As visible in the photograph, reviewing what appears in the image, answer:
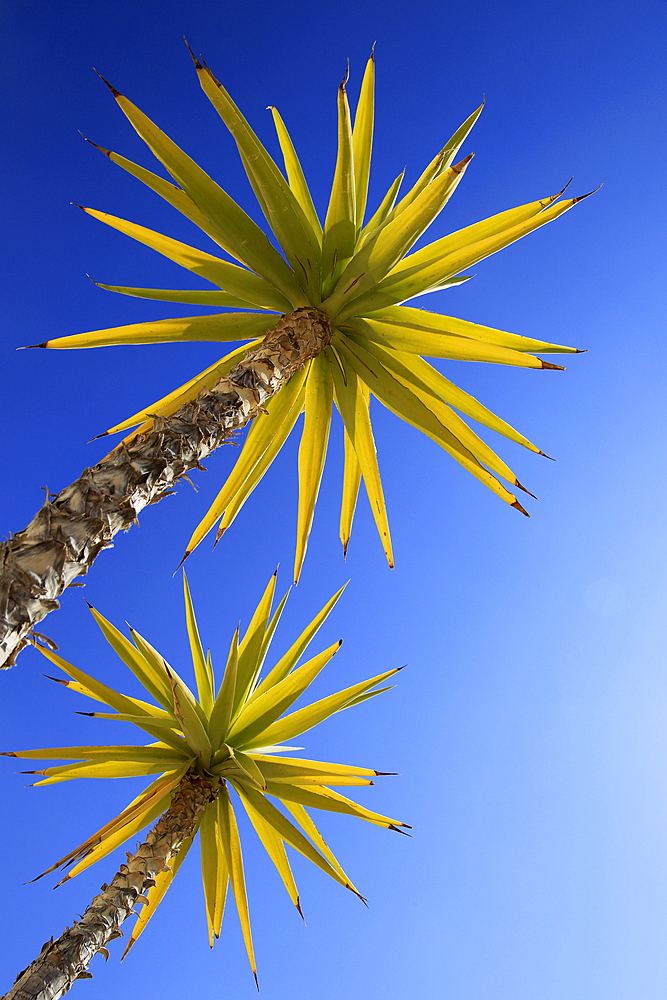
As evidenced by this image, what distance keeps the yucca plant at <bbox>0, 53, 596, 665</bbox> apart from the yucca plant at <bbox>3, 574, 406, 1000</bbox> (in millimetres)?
848

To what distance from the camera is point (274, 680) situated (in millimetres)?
3609

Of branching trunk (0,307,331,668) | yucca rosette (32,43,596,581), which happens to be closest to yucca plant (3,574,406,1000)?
yucca rosette (32,43,596,581)

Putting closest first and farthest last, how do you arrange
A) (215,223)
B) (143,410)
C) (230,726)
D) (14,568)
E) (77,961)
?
(14,568) < (77,961) < (215,223) < (143,410) < (230,726)

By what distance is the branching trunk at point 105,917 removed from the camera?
1.91 meters

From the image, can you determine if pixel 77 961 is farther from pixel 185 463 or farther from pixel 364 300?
pixel 364 300

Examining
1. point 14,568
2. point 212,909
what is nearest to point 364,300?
point 14,568

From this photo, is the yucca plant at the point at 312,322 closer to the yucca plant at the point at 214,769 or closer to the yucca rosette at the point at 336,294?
the yucca rosette at the point at 336,294

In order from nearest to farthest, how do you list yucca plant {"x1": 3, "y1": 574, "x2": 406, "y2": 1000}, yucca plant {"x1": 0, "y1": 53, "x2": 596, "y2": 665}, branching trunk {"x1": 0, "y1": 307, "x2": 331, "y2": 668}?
branching trunk {"x1": 0, "y1": 307, "x2": 331, "y2": 668}
yucca plant {"x1": 0, "y1": 53, "x2": 596, "y2": 665}
yucca plant {"x1": 3, "y1": 574, "x2": 406, "y2": 1000}

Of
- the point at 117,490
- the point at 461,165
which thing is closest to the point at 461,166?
the point at 461,165

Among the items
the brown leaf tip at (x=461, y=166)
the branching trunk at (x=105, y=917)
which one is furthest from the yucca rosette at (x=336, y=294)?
the branching trunk at (x=105, y=917)

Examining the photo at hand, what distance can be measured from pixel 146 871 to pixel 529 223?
3.24m

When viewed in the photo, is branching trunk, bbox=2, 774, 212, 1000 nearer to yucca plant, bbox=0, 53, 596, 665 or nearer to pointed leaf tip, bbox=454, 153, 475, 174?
yucca plant, bbox=0, 53, 596, 665

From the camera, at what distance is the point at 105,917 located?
212 cm

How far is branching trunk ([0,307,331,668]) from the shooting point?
3.98ft
